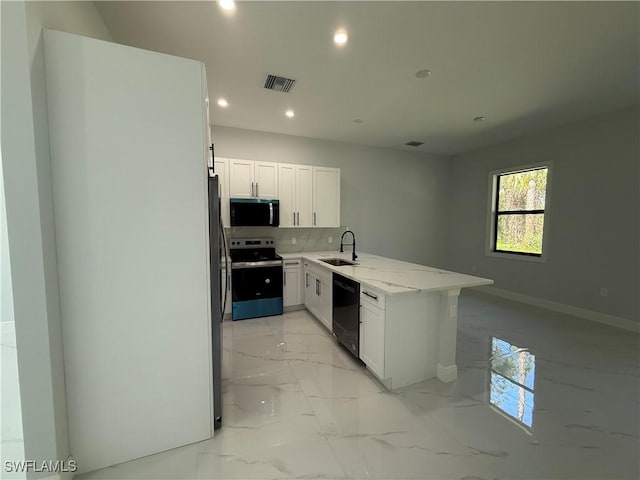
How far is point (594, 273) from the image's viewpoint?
380 centimetres

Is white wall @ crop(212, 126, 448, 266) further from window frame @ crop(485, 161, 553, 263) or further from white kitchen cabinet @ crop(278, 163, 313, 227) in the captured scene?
window frame @ crop(485, 161, 553, 263)

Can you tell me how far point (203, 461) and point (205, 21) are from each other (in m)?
2.98

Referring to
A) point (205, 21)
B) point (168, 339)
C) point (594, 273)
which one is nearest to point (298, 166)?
point (205, 21)

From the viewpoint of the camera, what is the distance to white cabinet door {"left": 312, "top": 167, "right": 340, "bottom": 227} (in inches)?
170

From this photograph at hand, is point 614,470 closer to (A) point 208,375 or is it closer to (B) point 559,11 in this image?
(A) point 208,375

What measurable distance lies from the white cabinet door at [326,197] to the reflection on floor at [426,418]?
201 cm

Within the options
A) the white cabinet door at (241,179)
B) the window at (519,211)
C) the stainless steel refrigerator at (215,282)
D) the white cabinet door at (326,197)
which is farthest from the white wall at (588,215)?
the stainless steel refrigerator at (215,282)

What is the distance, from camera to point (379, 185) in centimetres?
521

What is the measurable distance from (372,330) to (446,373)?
78 cm

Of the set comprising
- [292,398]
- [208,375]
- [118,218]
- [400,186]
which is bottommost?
[292,398]

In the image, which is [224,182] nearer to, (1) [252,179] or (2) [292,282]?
(1) [252,179]

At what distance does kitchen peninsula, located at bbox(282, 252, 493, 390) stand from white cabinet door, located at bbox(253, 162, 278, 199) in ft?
7.02

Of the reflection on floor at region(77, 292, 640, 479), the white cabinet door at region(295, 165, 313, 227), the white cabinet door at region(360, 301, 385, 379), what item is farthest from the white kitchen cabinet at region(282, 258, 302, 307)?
the white cabinet door at region(360, 301, 385, 379)

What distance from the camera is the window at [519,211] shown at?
4496 millimetres
